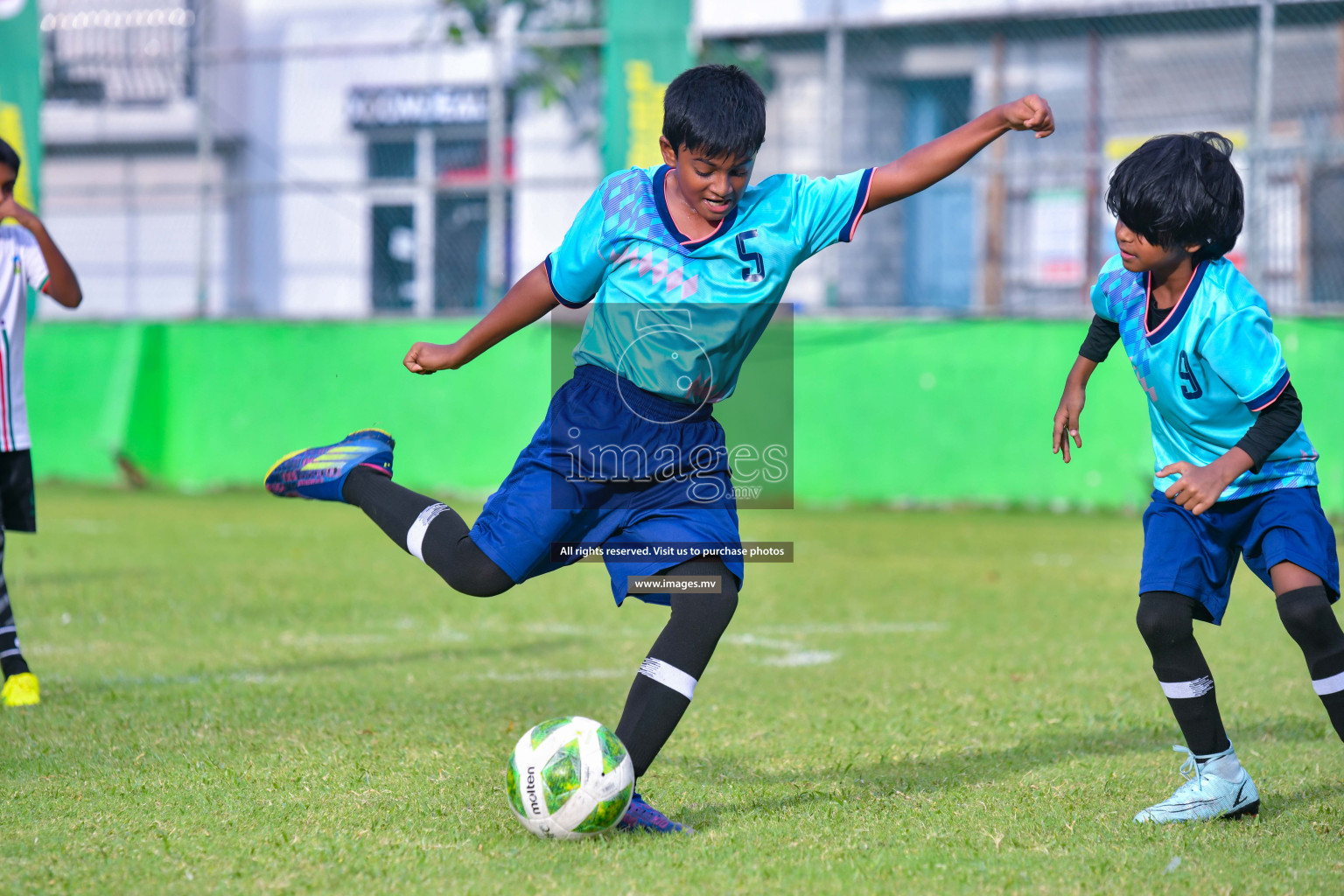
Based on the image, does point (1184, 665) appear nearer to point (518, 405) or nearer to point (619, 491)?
point (619, 491)

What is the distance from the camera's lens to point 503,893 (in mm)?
2906

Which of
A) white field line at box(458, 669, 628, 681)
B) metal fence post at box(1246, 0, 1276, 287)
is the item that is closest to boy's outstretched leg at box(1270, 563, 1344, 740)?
white field line at box(458, 669, 628, 681)

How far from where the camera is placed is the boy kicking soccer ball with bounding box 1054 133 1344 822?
3451mm

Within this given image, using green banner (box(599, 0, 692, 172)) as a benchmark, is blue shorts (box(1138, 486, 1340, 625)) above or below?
below

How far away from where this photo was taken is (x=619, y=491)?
355cm

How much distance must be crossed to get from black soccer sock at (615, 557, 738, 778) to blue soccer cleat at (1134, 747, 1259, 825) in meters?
1.16

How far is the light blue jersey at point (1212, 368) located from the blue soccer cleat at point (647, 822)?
148 centimetres

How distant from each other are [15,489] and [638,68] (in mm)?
8759

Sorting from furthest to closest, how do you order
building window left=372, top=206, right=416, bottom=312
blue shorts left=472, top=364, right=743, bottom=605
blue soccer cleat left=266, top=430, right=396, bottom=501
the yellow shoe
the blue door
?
building window left=372, top=206, right=416, bottom=312 → the blue door → the yellow shoe → blue soccer cleat left=266, top=430, right=396, bottom=501 → blue shorts left=472, top=364, right=743, bottom=605

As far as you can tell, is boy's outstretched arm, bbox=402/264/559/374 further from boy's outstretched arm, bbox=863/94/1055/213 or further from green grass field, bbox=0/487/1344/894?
green grass field, bbox=0/487/1344/894

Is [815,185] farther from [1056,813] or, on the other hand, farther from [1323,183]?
[1323,183]

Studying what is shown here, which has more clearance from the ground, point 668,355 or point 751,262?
point 751,262

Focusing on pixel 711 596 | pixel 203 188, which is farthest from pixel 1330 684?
pixel 203 188

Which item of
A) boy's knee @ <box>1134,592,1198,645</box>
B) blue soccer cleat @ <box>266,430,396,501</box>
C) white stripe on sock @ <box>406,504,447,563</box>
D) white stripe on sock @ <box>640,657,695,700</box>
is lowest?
white stripe on sock @ <box>640,657,695,700</box>
